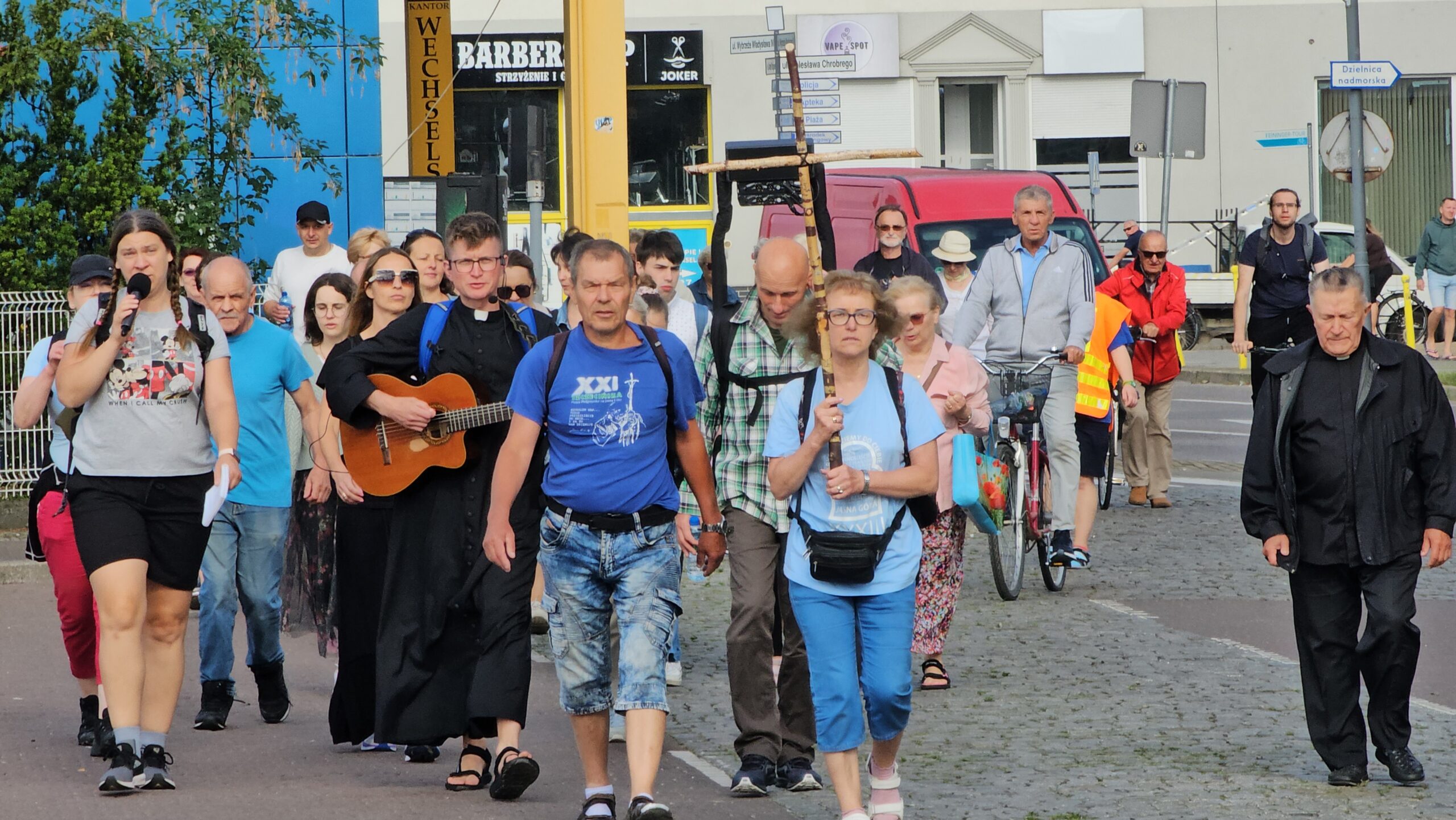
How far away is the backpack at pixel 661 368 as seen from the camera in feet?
20.7

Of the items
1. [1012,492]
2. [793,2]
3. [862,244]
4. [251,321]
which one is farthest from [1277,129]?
[251,321]

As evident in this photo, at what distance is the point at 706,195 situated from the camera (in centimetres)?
3525

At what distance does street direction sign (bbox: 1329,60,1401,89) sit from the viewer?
1844cm

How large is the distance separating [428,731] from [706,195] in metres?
28.8

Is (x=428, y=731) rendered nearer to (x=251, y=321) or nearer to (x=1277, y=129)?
(x=251, y=321)

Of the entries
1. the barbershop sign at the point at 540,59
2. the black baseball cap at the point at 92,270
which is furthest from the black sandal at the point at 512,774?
the barbershop sign at the point at 540,59

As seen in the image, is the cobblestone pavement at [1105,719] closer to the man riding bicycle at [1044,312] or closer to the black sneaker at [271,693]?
the man riding bicycle at [1044,312]

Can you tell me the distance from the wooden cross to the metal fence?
10.1 m

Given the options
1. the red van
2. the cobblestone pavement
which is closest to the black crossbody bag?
Answer: the cobblestone pavement

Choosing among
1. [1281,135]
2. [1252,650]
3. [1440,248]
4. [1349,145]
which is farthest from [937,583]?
[1281,135]

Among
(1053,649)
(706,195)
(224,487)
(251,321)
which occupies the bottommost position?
(1053,649)

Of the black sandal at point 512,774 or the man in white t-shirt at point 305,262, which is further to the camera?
the man in white t-shirt at point 305,262

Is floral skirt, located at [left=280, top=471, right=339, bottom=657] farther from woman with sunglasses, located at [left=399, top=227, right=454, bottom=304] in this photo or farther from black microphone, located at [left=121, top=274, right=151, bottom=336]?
black microphone, located at [left=121, top=274, right=151, bottom=336]

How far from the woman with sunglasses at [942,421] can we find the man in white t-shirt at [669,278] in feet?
7.31
